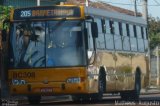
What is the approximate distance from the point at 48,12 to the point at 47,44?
115 cm

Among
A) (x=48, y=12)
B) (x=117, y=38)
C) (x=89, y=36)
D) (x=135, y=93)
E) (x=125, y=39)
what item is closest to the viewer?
(x=89, y=36)

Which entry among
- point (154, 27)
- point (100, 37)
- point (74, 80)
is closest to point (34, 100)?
point (74, 80)

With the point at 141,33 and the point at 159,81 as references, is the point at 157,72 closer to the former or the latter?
the point at 159,81

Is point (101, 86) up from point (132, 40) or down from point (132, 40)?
down

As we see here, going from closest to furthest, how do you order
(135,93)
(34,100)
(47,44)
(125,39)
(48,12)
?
(47,44), (48,12), (34,100), (125,39), (135,93)

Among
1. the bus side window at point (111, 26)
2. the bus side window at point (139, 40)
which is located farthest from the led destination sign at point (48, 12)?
the bus side window at point (139, 40)

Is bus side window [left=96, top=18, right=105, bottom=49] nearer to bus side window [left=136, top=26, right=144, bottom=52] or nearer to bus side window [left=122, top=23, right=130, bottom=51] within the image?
bus side window [left=122, top=23, right=130, bottom=51]

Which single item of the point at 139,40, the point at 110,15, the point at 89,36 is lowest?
the point at 89,36

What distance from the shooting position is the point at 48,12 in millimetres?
24844

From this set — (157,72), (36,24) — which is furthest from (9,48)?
(157,72)

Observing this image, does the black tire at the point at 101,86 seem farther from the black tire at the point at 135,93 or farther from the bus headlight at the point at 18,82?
the black tire at the point at 135,93

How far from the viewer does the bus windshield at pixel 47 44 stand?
80.0 feet

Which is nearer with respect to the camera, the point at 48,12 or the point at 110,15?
the point at 48,12

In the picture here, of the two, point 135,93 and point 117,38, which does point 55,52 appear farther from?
point 135,93
